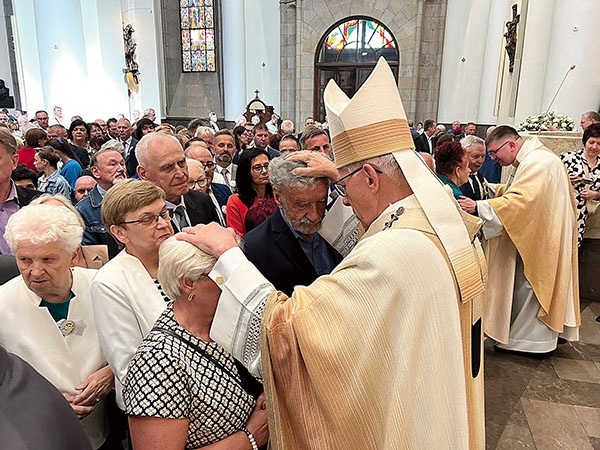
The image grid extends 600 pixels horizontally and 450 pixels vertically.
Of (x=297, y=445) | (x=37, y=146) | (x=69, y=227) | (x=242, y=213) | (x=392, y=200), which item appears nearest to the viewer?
(x=297, y=445)

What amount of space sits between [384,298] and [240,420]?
0.61 meters

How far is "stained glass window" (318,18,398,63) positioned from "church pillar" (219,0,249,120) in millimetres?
2658

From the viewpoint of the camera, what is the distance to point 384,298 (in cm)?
123

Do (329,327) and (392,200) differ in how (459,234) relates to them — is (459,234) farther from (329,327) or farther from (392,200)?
(329,327)

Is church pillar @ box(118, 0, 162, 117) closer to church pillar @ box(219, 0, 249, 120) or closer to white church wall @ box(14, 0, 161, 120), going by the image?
white church wall @ box(14, 0, 161, 120)

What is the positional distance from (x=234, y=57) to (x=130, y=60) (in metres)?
3.25

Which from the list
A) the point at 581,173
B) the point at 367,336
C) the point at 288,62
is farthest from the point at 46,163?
the point at 288,62

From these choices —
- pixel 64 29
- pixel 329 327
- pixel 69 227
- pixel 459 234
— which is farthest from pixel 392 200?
pixel 64 29

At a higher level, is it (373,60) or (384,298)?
(373,60)

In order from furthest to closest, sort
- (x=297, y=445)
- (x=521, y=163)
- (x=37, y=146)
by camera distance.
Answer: (x=37, y=146) < (x=521, y=163) < (x=297, y=445)

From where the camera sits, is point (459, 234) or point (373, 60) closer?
point (459, 234)

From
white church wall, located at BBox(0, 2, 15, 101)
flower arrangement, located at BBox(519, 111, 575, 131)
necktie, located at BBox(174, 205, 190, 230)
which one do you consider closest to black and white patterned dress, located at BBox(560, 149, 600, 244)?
flower arrangement, located at BBox(519, 111, 575, 131)

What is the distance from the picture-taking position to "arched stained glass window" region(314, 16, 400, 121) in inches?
533

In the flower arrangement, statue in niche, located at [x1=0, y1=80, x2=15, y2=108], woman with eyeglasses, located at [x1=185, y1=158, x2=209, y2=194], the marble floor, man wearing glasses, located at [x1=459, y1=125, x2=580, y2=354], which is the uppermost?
statue in niche, located at [x1=0, y1=80, x2=15, y2=108]
